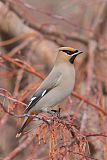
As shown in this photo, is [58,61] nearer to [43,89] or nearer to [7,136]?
[43,89]

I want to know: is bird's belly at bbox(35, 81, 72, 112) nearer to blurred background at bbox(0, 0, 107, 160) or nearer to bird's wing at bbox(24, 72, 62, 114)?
bird's wing at bbox(24, 72, 62, 114)

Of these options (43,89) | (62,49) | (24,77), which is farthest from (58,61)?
(24,77)

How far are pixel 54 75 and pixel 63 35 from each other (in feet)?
5.31

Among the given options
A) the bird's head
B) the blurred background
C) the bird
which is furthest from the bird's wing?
the blurred background

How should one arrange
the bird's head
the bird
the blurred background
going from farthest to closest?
1. the blurred background
2. the bird's head
3. the bird

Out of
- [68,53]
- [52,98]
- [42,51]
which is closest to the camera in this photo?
[52,98]

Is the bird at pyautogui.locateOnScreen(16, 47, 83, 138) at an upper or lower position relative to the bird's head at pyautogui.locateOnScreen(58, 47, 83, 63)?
lower

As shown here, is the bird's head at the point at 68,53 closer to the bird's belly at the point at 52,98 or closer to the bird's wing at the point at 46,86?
the bird's wing at the point at 46,86

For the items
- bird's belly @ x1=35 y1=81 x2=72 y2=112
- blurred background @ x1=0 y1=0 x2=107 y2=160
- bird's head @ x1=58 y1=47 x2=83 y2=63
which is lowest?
bird's belly @ x1=35 y1=81 x2=72 y2=112

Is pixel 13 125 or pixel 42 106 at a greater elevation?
pixel 13 125

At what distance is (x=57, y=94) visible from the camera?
11.4 feet

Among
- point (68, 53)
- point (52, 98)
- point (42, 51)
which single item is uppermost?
point (42, 51)

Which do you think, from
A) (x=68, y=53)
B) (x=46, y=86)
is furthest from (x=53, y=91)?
(x=68, y=53)

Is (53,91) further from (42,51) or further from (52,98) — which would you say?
(42,51)
